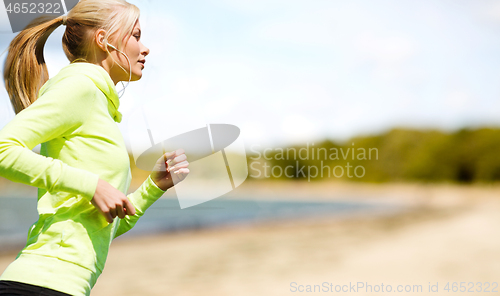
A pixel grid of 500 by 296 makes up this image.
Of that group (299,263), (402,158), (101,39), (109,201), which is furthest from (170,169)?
(402,158)

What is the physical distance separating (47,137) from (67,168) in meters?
0.09

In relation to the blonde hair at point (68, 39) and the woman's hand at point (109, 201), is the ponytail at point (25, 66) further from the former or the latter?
the woman's hand at point (109, 201)

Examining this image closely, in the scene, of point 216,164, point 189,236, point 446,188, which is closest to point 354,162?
point 446,188

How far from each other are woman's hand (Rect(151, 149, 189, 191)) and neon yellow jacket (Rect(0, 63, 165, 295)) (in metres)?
0.22

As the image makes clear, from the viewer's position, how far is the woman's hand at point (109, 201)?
3.31 feet

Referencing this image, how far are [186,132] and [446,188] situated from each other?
149ft

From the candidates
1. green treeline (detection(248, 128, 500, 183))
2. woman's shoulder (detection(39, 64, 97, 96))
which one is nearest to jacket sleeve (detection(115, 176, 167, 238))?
woman's shoulder (detection(39, 64, 97, 96))

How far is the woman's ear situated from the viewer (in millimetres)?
1135

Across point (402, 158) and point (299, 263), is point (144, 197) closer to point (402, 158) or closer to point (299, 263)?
point (299, 263)

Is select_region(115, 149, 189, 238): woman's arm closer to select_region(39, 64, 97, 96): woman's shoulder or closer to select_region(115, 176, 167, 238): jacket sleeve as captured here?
select_region(115, 176, 167, 238): jacket sleeve

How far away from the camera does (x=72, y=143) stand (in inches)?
41.5

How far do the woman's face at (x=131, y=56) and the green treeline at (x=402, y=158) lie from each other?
31.7 m

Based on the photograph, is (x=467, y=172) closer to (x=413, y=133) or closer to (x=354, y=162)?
(x=413, y=133)

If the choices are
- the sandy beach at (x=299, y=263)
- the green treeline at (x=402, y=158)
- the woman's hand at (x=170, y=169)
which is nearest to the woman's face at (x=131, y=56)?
the woman's hand at (x=170, y=169)
